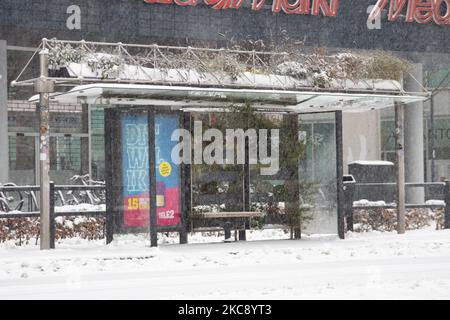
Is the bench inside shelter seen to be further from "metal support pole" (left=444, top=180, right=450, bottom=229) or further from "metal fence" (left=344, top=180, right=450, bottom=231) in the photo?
"metal support pole" (left=444, top=180, right=450, bottom=229)

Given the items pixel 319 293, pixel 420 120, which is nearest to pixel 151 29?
pixel 420 120

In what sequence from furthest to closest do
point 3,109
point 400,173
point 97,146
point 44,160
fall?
point 97,146 < point 3,109 < point 400,173 < point 44,160

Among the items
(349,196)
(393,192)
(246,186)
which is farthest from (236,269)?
(393,192)

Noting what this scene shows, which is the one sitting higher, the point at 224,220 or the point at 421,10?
the point at 421,10

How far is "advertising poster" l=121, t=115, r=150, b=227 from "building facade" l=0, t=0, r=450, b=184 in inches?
248

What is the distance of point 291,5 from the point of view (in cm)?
2656

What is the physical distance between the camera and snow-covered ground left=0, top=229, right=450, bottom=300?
1148cm

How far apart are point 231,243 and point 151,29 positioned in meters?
8.34

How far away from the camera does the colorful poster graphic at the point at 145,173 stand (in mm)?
17797

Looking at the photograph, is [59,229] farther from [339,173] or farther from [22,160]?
[22,160]

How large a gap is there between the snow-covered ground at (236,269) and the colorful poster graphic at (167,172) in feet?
2.17

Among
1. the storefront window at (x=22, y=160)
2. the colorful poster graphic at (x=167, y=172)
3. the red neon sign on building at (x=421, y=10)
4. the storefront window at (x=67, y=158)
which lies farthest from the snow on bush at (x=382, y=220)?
the storefront window at (x=22, y=160)

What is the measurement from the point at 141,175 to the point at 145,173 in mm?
83
